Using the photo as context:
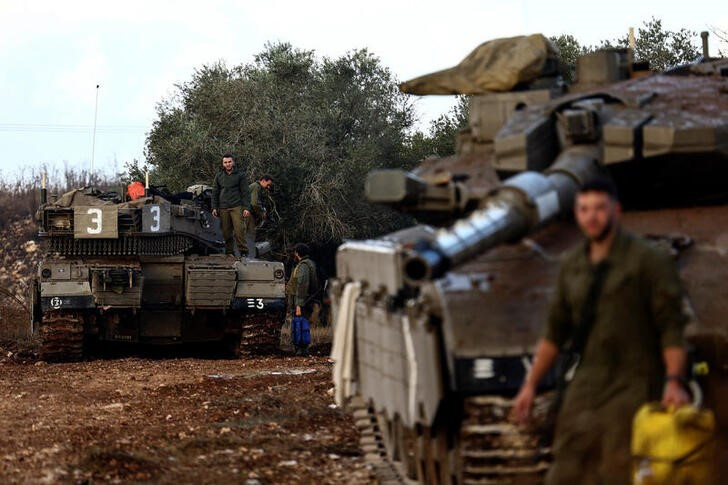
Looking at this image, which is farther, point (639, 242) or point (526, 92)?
point (526, 92)

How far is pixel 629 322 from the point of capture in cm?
551

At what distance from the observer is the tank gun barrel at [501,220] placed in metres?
5.73

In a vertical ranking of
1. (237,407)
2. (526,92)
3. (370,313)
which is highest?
(526,92)

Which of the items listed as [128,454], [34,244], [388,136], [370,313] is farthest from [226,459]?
[34,244]

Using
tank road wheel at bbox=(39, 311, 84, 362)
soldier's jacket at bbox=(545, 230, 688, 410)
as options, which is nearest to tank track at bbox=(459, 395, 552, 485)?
soldier's jacket at bbox=(545, 230, 688, 410)

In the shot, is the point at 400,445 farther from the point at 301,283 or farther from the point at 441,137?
the point at 441,137

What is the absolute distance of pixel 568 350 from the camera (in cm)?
585

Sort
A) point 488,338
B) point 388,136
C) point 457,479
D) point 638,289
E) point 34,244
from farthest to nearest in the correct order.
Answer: point 34,244 → point 388,136 → point 457,479 → point 488,338 → point 638,289

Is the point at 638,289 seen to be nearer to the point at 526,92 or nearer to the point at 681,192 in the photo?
the point at 681,192

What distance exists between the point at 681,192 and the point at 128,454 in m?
4.00

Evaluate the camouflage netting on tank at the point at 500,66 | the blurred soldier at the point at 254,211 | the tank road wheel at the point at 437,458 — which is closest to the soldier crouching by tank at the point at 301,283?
the blurred soldier at the point at 254,211

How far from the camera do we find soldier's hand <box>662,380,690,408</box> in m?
5.33

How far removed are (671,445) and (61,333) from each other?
46.7ft

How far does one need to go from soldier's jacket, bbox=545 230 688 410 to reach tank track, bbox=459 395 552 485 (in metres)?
0.80
